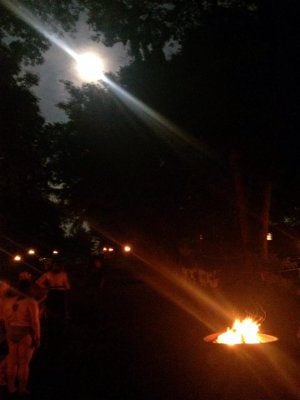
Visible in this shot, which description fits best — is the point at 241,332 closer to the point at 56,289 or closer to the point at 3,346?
the point at 3,346

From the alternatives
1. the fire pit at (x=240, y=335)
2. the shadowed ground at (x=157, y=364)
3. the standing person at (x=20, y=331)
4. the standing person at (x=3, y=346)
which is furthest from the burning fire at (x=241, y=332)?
the standing person at (x=3, y=346)

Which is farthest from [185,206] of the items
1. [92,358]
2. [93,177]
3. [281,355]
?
[281,355]

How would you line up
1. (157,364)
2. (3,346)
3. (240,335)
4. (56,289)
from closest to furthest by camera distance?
1. (240,335)
2. (3,346)
3. (157,364)
4. (56,289)

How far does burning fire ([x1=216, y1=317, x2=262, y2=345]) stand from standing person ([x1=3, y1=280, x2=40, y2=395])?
2.80 m

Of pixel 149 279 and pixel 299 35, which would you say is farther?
pixel 149 279

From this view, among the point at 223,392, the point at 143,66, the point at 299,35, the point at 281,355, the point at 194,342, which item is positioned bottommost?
the point at 223,392

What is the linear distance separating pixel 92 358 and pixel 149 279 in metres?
23.1

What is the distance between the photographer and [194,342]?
11250 millimetres

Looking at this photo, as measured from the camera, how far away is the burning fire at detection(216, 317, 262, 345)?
777cm

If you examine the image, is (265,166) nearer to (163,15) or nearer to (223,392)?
(163,15)

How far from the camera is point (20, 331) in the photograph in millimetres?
7527

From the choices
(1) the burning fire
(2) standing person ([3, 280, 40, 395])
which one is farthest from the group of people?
(1) the burning fire

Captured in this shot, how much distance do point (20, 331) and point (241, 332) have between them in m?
3.27

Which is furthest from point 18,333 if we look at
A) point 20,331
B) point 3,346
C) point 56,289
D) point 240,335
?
point 56,289
